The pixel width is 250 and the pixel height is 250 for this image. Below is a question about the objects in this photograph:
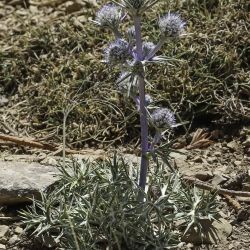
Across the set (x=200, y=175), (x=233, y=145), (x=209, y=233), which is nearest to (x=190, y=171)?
(x=200, y=175)

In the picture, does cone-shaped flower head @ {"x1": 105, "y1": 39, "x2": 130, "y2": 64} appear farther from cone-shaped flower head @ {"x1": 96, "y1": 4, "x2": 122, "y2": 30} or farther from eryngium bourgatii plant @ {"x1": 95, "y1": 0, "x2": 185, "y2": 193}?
cone-shaped flower head @ {"x1": 96, "y1": 4, "x2": 122, "y2": 30}

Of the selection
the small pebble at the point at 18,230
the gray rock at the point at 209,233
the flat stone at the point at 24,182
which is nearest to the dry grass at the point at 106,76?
the flat stone at the point at 24,182

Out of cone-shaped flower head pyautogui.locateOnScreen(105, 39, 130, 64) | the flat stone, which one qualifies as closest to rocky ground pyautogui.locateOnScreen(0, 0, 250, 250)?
the flat stone

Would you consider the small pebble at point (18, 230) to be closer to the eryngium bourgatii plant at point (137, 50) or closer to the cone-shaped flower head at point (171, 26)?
the eryngium bourgatii plant at point (137, 50)

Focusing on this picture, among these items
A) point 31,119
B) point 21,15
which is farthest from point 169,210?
point 21,15

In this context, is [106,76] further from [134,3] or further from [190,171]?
[134,3]

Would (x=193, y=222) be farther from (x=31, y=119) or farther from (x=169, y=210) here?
(x=31, y=119)
